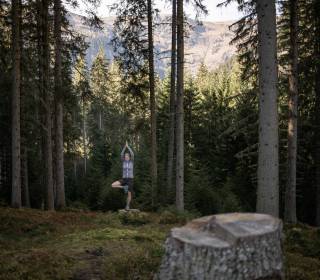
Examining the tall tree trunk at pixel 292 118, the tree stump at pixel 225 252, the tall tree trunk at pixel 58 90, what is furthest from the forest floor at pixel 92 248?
the tall tree trunk at pixel 292 118

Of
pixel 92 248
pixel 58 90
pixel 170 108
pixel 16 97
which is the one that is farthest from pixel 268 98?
pixel 170 108

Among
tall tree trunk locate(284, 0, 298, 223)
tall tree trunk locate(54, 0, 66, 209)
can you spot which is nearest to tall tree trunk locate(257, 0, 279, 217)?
tall tree trunk locate(284, 0, 298, 223)

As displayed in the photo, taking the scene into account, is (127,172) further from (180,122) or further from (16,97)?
(16,97)

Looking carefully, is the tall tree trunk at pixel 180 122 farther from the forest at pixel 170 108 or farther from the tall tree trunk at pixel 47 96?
the tall tree trunk at pixel 47 96

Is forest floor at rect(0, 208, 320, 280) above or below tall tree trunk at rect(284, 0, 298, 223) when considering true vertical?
below

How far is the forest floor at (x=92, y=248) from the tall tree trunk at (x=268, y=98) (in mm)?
1727

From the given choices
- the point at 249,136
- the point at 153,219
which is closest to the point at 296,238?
the point at 153,219

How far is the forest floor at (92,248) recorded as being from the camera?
6.59 m

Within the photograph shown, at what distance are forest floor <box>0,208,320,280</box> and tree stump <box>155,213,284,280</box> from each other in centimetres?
192

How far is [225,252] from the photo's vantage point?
4.42 meters

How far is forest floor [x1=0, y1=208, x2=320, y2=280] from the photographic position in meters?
6.59

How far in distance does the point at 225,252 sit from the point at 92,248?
4.36m

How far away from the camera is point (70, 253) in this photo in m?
7.75

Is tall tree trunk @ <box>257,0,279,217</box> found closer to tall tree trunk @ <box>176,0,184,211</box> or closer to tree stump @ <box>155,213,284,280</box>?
tree stump @ <box>155,213,284,280</box>
